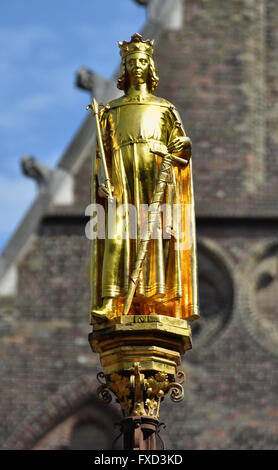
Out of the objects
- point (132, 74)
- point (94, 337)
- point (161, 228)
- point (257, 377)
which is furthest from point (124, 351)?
point (257, 377)

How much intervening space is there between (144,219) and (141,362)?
0.81 metres

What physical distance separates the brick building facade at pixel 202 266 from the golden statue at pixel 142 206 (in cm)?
797

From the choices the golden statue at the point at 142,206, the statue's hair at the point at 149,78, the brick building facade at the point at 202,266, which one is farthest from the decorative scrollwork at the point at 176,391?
the brick building facade at the point at 202,266

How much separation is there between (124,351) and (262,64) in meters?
10.8

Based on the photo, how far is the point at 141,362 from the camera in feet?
29.6

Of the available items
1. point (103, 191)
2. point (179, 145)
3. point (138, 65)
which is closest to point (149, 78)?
point (138, 65)

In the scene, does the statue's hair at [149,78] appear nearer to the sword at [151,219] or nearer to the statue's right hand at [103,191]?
the sword at [151,219]

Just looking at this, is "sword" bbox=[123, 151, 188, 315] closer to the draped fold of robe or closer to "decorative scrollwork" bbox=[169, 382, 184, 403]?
the draped fold of robe

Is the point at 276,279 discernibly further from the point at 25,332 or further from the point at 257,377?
the point at 25,332

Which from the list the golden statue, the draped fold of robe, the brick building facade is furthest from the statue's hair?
the brick building facade

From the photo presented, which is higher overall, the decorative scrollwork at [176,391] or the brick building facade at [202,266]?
the brick building facade at [202,266]

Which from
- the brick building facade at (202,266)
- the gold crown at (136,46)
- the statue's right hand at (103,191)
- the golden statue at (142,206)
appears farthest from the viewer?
the brick building facade at (202,266)

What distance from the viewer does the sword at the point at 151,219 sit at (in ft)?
30.0

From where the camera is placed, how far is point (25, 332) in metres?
18.1
